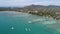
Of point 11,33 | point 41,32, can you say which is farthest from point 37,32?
point 11,33

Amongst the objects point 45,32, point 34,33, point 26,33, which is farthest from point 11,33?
point 45,32

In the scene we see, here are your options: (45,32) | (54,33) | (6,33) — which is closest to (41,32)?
(45,32)

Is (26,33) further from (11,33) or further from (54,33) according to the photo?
(54,33)

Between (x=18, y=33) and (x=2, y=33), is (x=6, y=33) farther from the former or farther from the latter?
(x=18, y=33)

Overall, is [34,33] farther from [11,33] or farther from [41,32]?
[11,33]

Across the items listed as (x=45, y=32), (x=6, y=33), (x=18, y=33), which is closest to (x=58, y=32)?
(x=45, y=32)

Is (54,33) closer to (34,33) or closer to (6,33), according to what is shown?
(34,33)
